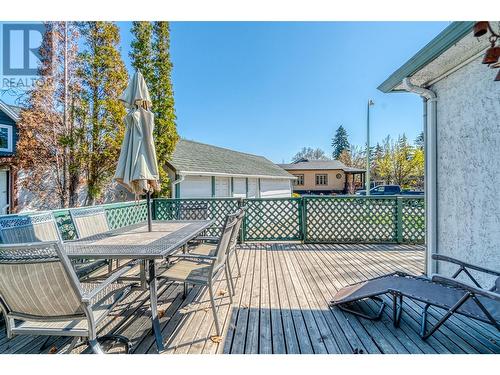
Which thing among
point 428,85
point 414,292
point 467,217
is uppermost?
point 428,85

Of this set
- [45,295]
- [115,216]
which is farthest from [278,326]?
[115,216]

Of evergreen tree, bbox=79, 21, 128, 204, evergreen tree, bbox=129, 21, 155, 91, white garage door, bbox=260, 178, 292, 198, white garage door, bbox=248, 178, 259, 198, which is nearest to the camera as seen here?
evergreen tree, bbox=79, 21, 128, 204

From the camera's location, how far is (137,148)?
3.15 metres

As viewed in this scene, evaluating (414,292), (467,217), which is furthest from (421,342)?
(467,217)

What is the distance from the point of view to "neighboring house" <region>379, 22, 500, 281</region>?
277 cm

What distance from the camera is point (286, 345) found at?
221cm

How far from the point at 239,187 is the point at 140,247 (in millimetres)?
10350

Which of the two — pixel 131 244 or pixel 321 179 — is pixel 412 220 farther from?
pixel 321 179

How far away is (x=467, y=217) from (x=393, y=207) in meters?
2.92

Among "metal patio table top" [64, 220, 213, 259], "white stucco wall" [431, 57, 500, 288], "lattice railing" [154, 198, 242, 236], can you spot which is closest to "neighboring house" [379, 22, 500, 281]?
"white stucco wall" [431, 57, 500, 288]

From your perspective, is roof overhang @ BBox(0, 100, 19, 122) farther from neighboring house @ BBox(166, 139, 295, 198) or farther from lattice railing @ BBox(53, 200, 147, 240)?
lattice railing @ BBox(53, 200, 147, 240)

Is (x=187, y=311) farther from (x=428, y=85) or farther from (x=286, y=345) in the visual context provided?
(x=428, y=85)

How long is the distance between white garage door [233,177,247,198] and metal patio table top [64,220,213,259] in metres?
8.85
